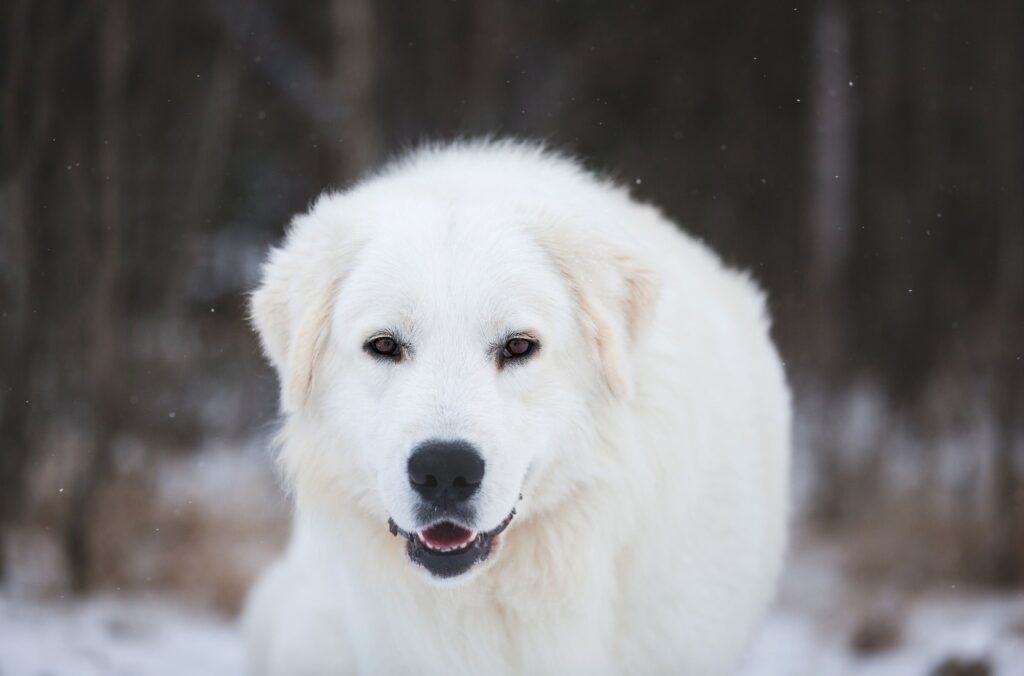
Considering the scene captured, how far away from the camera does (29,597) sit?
574 centimetres

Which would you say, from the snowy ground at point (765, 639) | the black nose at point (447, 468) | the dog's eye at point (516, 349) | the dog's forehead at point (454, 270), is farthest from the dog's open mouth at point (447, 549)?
the snowy ground at point (765, 639)

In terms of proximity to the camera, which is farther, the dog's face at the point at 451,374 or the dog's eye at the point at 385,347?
the dog's eye at the point at 385,347

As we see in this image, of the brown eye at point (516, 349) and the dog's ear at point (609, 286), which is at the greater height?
the dog's ear at point (609, 286)

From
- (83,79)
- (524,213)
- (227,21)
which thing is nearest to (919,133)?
(227,21)

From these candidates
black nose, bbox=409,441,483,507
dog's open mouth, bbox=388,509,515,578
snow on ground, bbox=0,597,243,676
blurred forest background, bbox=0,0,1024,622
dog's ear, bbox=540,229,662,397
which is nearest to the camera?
black nose, bbox=409,441,483,507

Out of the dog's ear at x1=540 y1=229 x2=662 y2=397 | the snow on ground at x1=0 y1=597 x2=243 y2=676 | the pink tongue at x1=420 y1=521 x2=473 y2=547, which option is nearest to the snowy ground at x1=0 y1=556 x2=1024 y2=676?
the snow on ground at x1=0 y1=597 x2=243 y2=676

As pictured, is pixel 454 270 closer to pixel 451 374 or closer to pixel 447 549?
pixel 451 374

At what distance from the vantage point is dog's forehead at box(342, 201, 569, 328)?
265 cm

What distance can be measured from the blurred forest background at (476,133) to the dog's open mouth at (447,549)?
7.47 feet

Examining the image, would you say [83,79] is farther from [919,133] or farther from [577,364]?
[919,133]

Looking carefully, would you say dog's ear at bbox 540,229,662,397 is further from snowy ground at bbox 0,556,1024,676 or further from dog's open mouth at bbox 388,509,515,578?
snowy ground at bbox 0,556,1024,676

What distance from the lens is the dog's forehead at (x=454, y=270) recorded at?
265 cm

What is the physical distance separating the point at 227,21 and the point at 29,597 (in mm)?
5026

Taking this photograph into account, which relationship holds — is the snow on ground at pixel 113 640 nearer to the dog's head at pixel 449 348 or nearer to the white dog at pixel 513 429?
the white dog at pixel 513 429
